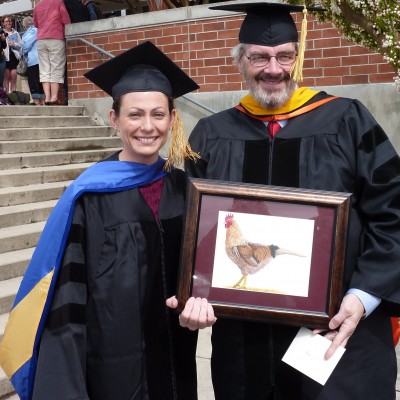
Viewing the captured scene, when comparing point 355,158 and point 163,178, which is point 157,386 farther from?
point 355,158

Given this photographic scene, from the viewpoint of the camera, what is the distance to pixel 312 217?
6.89ft

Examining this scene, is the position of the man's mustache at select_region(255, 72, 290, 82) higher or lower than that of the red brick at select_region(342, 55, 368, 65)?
lower

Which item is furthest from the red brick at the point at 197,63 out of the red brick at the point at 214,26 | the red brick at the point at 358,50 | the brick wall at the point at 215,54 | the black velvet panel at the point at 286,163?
the black velvet panel at the point at 286,163

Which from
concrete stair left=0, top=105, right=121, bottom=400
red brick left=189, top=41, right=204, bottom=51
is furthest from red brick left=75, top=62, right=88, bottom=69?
red brick left=189, top=41, right=204, bottom=51

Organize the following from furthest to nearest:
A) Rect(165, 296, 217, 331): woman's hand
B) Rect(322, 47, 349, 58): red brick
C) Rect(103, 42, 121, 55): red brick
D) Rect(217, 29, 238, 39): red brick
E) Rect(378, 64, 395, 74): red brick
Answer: Rect(103, 42, 121, 55): red brick, Rect(217, 29, 238, 39): red brick, Rect(322, 47, 349, 58): red brick, Rect(378, 64, 395, 74): red brick, Rect(165, 296, 217, 331): woman's hand

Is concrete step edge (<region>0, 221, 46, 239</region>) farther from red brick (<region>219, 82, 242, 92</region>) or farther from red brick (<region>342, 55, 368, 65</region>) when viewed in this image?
red brick (<region>342, 55, 368, 65</region>)

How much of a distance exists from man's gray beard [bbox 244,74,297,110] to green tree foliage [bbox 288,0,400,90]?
1.55 m

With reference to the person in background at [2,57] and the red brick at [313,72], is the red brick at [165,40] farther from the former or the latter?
the person in background at [2,57]

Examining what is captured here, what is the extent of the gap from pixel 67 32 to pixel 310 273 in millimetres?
7177

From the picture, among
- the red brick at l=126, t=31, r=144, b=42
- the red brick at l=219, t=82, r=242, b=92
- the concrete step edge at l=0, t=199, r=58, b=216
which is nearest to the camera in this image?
the concrete step edge at l=0, t=199, r=58, b=216

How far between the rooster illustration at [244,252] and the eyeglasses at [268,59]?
24.9 inches

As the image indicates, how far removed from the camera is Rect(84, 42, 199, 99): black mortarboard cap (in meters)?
2.34

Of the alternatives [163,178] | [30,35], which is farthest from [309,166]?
[30,35]

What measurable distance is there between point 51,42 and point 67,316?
6.99 meters
